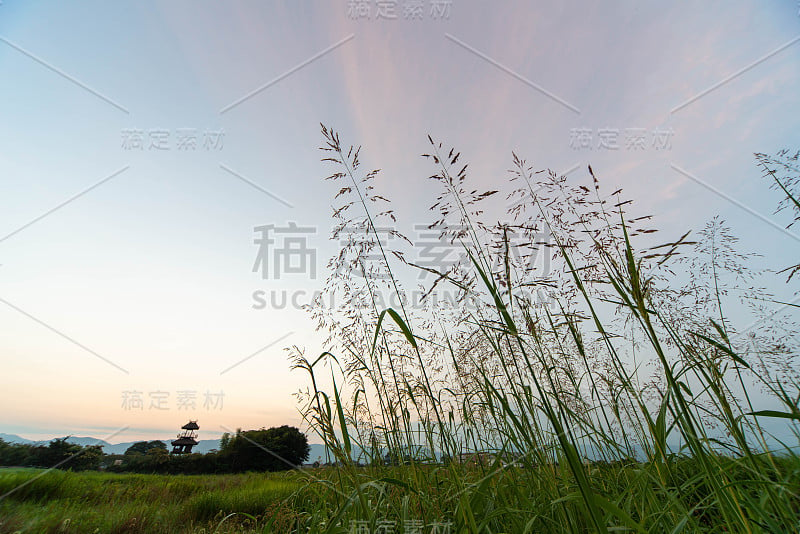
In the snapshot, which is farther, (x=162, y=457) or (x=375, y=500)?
(x=162, y=457)

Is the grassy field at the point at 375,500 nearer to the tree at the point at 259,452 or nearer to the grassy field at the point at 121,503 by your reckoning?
the grassy field at the point at 121,503

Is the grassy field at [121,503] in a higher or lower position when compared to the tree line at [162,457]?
lower

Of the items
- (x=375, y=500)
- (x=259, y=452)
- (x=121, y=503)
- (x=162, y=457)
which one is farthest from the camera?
(x=259, y=452)

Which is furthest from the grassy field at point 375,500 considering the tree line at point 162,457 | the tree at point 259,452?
the tree at point 259,452

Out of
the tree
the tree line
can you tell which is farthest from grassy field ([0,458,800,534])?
the tree

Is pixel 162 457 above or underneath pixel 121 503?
above

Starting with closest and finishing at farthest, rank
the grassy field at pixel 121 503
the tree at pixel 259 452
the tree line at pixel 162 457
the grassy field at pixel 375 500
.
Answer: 1. the grassy field at pixel 375 500
2. the grassy field at pixel 121 503
3. the tree line at pixel 162 457
4. the tree at pixel 259 452

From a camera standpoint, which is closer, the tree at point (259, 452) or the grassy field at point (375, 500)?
the grassy field at point (375, 500)

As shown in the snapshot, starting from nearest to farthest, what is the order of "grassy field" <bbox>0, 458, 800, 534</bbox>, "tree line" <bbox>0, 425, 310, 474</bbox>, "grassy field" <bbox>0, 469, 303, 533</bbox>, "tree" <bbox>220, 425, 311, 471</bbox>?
1. "grassy field" <bbox>0, 458, 800, 534</bbox>
2. "grassy field" <bbox>0, 469, 303, 533</bbox>
3. "tree line" <bbox>0, 425, 310, 474</bbox>
4. "tree" <bbox>220, 425, 311, 471</bbox>

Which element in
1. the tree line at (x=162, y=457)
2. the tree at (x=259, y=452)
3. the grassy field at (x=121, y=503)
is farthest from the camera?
the tree at (x=259, y=452)

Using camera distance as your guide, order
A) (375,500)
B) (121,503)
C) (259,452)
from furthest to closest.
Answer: (259,452) → (121,503) → (375,500)

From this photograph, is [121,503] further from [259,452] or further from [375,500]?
[259,452]

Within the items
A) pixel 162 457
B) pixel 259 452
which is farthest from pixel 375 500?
pixel 259 452

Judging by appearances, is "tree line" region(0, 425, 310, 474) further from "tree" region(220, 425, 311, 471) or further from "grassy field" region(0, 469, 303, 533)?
"grassy field" region(0, 469, 303, 533)
